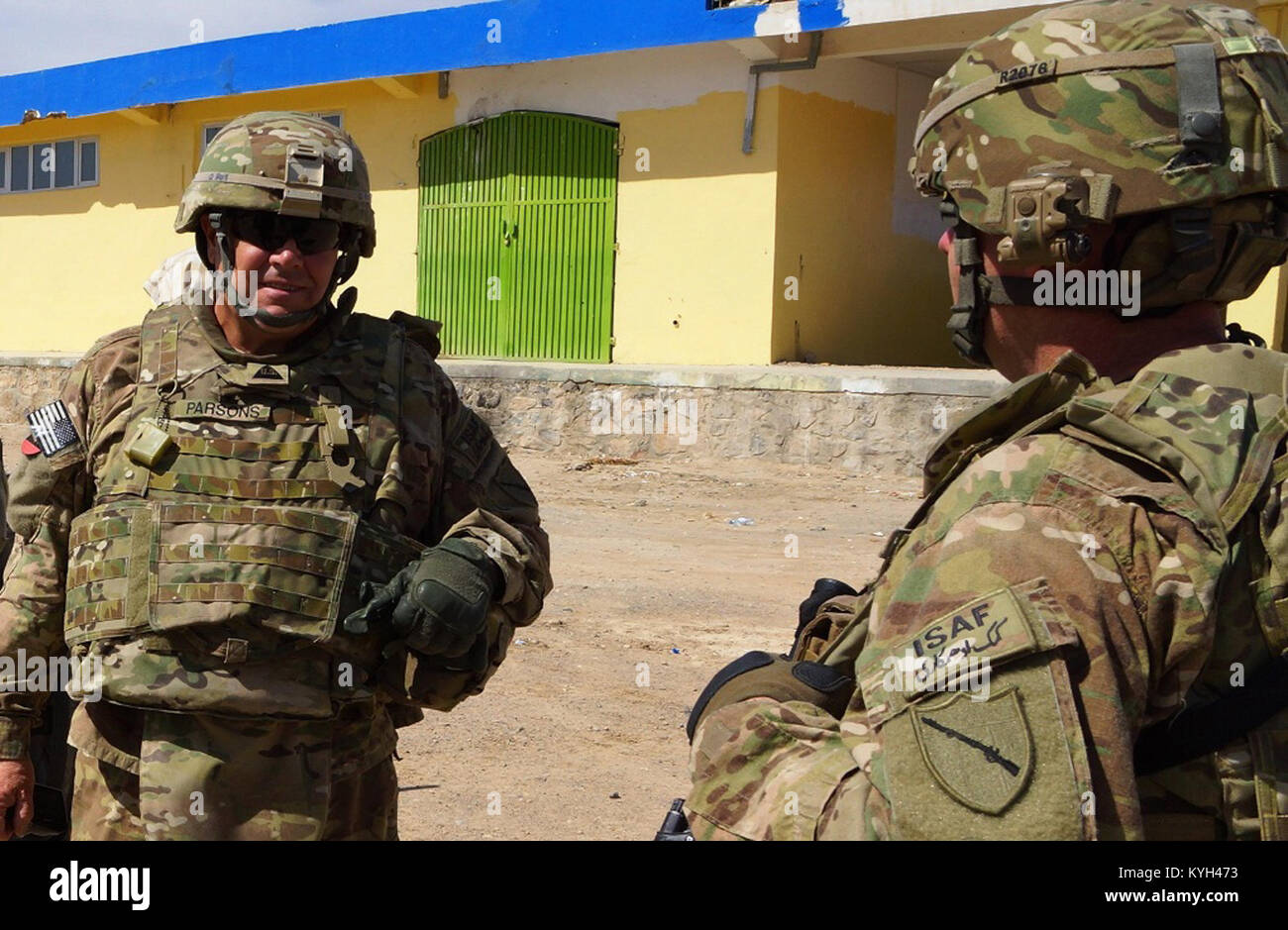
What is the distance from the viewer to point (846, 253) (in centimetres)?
1371

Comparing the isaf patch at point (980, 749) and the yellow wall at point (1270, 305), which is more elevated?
the yellow wall at point (1270, 305)

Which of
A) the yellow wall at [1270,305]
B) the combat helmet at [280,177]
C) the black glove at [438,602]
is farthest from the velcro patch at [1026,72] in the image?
the yellow wall at [1270,305]

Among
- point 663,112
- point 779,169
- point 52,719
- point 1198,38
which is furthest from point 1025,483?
point 663,112

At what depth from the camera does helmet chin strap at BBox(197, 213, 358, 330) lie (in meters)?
2.71

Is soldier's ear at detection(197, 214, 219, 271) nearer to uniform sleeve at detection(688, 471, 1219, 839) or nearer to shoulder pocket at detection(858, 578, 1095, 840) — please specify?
uniform sleeve at detection(688, 471, 1219, 839)

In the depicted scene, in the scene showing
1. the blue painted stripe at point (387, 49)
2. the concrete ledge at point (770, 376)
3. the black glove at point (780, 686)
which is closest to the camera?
the black glove at point (780, 686)

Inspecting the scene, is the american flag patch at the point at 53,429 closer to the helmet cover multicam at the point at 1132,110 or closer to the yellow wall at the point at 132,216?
the helmet cover multicam at the point at 1132,110

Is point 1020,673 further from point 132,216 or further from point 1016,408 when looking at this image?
point 132,216

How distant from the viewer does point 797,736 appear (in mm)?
1637

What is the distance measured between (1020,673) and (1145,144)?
69cm

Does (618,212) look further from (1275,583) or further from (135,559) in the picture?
(1275,583)

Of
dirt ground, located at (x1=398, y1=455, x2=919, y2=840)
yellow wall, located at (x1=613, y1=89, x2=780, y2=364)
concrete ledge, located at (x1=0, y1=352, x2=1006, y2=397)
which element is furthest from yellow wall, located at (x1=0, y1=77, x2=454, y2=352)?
dirt ground, located at (x1=398, y1=455, x2=919, y2=840)

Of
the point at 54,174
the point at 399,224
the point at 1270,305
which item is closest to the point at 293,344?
the point at 1270,305

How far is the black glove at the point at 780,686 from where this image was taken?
175 cm
